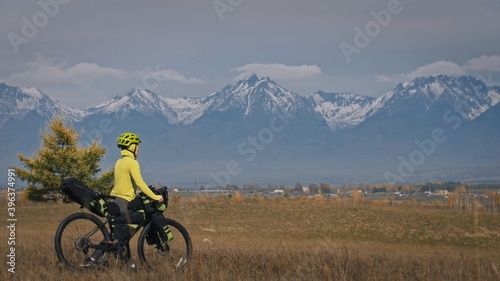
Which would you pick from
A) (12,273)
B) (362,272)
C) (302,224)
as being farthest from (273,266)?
(302,224)

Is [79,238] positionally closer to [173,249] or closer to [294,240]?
[173,249]

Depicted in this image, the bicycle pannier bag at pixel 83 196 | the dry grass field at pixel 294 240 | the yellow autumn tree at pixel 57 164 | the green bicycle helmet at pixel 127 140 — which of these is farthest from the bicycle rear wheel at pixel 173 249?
the yellow autumn tree at pixel 57 164

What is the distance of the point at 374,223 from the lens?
55.0 m

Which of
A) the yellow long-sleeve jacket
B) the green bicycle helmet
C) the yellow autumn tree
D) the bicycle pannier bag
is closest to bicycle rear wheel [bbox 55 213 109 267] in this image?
the bicycle pannier bag

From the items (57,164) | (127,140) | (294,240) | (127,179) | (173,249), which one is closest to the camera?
(127,179)

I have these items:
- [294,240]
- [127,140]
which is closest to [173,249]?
[127,140]

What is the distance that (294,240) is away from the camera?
39406mm

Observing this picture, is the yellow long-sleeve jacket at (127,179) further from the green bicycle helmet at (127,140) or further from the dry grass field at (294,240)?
the dry grass field at (294,240)

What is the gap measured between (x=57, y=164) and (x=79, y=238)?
50.7 m

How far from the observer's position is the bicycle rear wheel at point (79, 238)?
9.68 metres

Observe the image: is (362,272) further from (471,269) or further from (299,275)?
(471,269)

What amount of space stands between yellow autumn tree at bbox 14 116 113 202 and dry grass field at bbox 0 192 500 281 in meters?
2.62

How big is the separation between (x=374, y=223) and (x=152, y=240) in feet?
152

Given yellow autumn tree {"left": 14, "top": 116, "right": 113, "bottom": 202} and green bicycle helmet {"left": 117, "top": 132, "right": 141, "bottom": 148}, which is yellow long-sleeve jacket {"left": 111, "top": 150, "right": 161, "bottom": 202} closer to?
green bicycle helmet {"left": 117, "top": 132, "right": 141, "bottom": 148}
